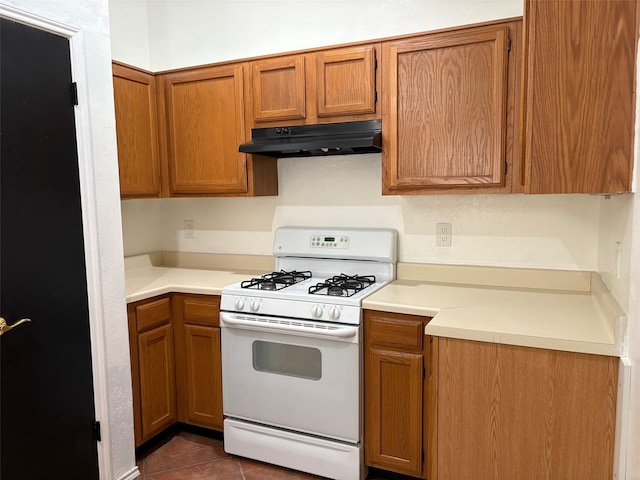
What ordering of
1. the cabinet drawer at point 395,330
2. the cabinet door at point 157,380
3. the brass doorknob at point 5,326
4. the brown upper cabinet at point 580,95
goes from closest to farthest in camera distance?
the brown upper cabinet at point 580,95, the brass doorknob at point 5,326, the cabinet drawer at point 395,330, the cabinet door at point 157,380

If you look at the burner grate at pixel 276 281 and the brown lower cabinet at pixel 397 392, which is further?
the burner grate at pixel 276 281

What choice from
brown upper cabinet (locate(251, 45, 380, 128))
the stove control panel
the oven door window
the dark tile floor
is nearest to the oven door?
the oven door window

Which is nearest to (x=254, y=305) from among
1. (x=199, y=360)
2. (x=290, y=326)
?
(x=290, y=326)

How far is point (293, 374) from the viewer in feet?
7.58

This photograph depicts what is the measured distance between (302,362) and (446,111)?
1.41 metres

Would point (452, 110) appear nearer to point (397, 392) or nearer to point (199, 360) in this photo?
point (397, 392)

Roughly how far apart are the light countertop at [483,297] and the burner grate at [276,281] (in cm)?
19

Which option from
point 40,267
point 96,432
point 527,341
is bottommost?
point 96,432

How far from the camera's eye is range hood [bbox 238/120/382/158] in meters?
2.28

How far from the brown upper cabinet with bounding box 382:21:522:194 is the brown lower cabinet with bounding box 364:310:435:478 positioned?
703 millimetres

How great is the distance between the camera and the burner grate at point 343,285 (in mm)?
2273

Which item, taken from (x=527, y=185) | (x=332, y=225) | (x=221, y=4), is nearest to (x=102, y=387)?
(x=332, y=225)

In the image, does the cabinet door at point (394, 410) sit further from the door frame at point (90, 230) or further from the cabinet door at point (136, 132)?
the cabinet door at point (136, 132)

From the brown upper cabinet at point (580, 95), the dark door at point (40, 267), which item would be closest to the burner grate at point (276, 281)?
the dark door at point (40, 267)
